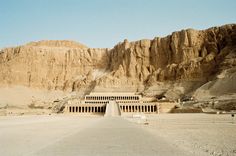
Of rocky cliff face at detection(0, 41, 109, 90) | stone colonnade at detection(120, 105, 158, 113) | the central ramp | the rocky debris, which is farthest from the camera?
rocky cliff face at detection(0, 41, 109, 90)

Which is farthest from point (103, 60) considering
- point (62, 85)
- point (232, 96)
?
point (232, 96)

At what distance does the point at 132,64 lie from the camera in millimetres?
115062

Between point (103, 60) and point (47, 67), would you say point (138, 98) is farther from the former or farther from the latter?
point (47, 67)

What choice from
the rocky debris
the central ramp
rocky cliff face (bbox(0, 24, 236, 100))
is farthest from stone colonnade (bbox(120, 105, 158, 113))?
rocky cliff face (bbox(0, 24, 236, 100))

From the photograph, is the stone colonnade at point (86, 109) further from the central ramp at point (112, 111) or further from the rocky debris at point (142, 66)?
the rocky debris at point (142, 66)

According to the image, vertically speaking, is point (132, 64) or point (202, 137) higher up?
point (132, 64)

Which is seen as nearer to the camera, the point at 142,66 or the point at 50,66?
the point at 142,66

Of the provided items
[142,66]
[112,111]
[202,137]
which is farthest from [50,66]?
[202,137]

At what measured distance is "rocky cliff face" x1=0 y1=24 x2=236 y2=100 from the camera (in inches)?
3723

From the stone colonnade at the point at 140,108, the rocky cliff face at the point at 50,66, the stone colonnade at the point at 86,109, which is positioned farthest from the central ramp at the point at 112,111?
the rocky cliff face at the point at 50,66

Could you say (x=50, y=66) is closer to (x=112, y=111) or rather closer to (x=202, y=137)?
(x=112, y=111)

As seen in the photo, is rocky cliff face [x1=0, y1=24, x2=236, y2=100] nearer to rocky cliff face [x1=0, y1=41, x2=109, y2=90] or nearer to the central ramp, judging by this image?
rocky cliff face [x1=0, y1=41, x2=109, y2=90]

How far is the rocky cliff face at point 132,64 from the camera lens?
94.6m

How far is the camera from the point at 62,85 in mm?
126438
